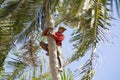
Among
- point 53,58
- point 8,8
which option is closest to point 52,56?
point 53,58

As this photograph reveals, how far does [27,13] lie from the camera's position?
681 cm

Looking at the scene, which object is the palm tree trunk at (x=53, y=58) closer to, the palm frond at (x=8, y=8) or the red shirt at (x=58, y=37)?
the red shirt at (x=58, y=37)

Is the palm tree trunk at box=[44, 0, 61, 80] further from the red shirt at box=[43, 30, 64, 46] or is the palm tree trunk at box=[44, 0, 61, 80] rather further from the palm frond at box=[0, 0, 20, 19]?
the palm frond at box=[0, 0, 20, 19]

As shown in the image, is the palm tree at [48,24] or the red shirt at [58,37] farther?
the palm tree at [48,24]

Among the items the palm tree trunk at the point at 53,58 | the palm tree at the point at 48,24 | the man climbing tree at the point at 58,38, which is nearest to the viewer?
the palm tree trunk at the point at 53,58

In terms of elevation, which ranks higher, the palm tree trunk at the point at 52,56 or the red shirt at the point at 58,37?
the red shirt at the point at 58,37

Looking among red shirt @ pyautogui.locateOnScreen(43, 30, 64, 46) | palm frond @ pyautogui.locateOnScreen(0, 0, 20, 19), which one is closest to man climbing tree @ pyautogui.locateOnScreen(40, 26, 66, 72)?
red shirt @ pyautogui.locateOnScreen(43, 30, 64, 46)

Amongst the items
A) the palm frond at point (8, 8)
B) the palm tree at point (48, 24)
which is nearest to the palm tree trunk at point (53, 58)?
the palm tree at point (48, 24)

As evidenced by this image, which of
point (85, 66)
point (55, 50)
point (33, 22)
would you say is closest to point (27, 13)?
point (33, 22)

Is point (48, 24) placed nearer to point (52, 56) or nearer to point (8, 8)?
point (52, 56)

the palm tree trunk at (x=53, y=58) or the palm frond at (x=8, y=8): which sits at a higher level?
the palm frond at (x=8, y=8)

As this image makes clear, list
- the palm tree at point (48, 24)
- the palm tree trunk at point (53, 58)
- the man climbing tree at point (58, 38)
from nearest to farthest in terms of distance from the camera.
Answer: the palm tree trunk at point (53, 58)
the man climbing tree at point (58, 38)
the palm tree at point (48, 24)

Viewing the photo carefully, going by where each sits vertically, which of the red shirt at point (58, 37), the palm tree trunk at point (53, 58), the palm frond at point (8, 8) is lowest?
the palm tree trunk at point (53, 58)

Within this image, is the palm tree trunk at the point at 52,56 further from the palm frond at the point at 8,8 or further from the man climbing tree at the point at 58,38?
the palm frond at the point at 8,8
